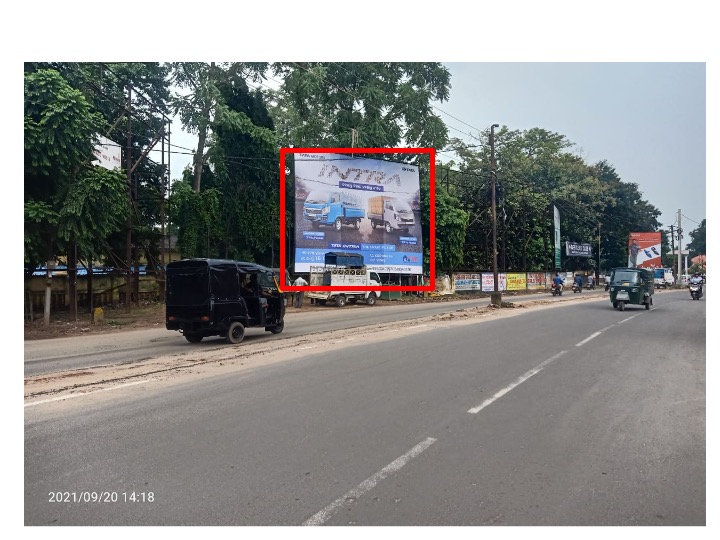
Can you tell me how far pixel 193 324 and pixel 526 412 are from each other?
27.2ft

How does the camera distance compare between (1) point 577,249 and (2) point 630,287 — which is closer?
(2) point 630,287

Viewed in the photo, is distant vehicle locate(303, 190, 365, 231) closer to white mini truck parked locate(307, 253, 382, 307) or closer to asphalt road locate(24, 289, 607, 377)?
white mini truck parked locate(307, 253, 382, 307)

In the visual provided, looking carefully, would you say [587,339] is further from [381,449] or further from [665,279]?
[665,279]

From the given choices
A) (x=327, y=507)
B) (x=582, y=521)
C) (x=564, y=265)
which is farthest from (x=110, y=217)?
(x=564, y=265)

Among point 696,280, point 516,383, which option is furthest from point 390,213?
point 696,280

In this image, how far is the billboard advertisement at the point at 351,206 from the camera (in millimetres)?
21469

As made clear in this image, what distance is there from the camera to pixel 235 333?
12.7m

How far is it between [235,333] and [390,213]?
11.9m

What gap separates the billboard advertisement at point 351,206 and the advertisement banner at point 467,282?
1515 cm

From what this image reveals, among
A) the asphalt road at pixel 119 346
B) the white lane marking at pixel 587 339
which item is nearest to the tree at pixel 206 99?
the asphalt road at pixel 119 346

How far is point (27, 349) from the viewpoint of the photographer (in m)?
12.0

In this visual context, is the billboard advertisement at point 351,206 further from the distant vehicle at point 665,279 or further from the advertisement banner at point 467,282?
the distant vehicle at point 665,279

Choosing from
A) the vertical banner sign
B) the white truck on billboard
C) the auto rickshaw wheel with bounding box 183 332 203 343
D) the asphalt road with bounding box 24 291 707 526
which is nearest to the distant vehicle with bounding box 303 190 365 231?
the white truck on billboard

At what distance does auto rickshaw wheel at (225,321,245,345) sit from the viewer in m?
12.5
